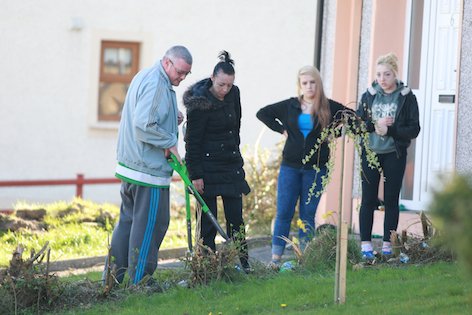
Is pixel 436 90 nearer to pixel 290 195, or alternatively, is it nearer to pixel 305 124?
pixel 305 124


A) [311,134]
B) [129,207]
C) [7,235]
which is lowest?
[7,235]

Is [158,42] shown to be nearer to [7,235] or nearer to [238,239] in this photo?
[7,235]

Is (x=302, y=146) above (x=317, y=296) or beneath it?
above

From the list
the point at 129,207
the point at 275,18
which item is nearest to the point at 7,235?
the point at 129,207

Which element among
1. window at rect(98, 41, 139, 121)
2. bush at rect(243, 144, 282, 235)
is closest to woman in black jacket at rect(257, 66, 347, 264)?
bush at rect(243, 144, 282, 235)

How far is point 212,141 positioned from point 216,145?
0.05m

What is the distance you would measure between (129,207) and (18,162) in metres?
11.0

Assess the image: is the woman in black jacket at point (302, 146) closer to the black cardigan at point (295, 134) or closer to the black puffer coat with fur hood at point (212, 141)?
the black cardigan at point (295, 134)

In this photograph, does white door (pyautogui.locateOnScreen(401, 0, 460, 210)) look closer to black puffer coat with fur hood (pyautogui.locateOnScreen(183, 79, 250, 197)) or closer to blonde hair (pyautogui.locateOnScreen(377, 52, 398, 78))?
blonde hair (pyautogui.locateOnScreen(377, 52, 398, 78))

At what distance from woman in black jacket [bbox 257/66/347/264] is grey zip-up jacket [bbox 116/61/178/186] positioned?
1.48 m

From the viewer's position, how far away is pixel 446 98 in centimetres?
1095

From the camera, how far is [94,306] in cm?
762

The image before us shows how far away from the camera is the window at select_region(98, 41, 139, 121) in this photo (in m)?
19.7

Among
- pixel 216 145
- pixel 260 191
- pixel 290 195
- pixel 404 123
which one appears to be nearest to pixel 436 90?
pixel 404 123
